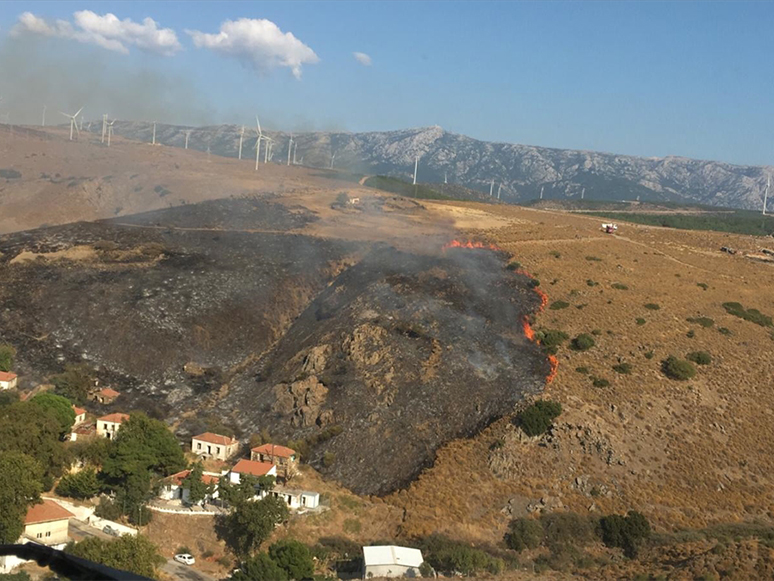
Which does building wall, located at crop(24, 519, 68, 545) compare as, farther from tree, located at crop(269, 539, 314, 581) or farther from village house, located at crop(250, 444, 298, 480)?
village house, located at crop(250, 444, 298, 480)

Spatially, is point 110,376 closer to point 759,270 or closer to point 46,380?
point 46,380

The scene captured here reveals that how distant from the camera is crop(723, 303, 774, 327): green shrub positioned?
71.6 meters

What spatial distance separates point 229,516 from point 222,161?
14679 cm

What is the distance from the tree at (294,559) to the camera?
118 ft

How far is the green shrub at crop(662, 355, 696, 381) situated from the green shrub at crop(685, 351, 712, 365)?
1032 millimetres

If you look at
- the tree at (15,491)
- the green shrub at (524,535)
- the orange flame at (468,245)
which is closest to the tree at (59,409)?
the tree at (15,491)

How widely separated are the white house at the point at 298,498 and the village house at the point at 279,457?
11.6ft

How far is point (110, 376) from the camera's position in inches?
2525

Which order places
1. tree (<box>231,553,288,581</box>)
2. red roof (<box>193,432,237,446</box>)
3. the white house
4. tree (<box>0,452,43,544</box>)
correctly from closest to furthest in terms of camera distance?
tree (<box>231,553,288,581</box>) < tree (<box>0,452,43,544</box>) < the white house < red roof (<box>193,432,237,446</box>)

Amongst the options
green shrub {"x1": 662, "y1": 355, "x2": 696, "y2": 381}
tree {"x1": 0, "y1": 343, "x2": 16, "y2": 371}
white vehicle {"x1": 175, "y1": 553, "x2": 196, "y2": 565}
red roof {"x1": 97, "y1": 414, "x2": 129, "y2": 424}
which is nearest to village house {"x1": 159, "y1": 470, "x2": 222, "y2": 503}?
white vehicle {"x1": 175, "y1": 553, "x2": 196, "y2": 565}

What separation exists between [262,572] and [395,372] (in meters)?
27.0

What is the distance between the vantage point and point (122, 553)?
111ft

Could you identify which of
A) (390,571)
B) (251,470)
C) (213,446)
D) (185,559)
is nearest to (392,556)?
(390,571)

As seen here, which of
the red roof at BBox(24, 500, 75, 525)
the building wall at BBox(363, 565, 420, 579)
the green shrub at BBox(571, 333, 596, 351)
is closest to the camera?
the building wall at BBox(363, 565, 420, 579)
